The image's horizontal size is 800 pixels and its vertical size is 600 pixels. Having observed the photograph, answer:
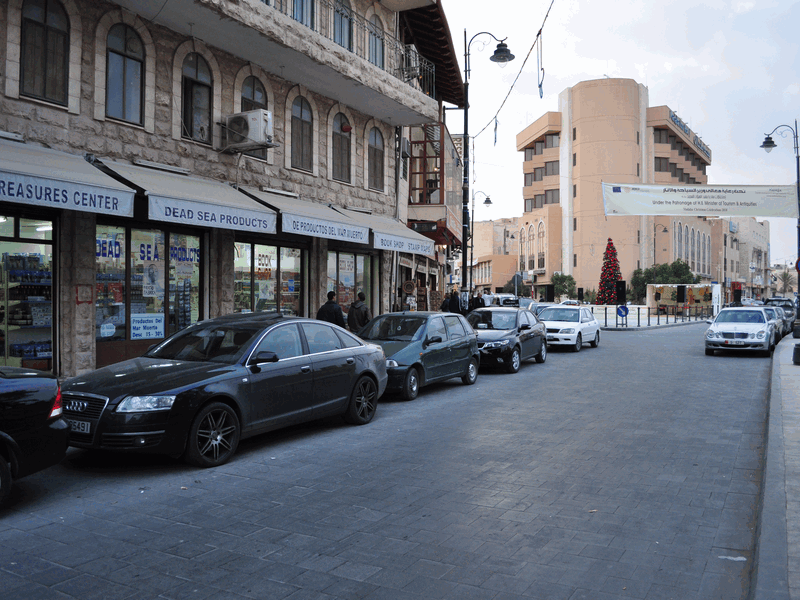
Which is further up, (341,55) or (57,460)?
(341,55)

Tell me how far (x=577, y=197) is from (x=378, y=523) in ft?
261

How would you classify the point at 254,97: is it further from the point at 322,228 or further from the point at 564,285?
the point at 564,285

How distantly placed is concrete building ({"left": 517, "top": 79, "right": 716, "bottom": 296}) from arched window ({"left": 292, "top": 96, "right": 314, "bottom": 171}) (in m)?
60.5

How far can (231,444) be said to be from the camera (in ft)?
22.9

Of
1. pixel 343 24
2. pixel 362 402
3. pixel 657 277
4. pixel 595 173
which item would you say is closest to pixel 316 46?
pixel 343 24

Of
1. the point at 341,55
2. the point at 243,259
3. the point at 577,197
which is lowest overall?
the point at 243,259

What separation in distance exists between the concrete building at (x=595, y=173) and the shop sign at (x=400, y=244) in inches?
2259

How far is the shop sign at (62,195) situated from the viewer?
364 inches

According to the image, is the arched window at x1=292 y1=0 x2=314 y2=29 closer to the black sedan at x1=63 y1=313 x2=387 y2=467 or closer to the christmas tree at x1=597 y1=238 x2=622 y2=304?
the black sedan at x1=63 y1=313 x2=387 y2=467

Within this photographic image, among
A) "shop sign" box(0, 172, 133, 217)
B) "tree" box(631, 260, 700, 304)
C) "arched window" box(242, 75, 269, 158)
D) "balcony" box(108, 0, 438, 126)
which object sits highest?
"balcony" box(108, 0, 438, 126)

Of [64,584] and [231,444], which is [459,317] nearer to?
[231,444]

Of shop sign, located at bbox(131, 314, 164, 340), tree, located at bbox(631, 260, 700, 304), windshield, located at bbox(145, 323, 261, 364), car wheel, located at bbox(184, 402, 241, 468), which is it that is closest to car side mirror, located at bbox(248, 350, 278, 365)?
windshield, located at bbox(145, 323, 261, 364)

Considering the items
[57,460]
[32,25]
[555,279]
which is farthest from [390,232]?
[555,279]

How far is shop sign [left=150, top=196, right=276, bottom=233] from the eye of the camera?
11559mm
